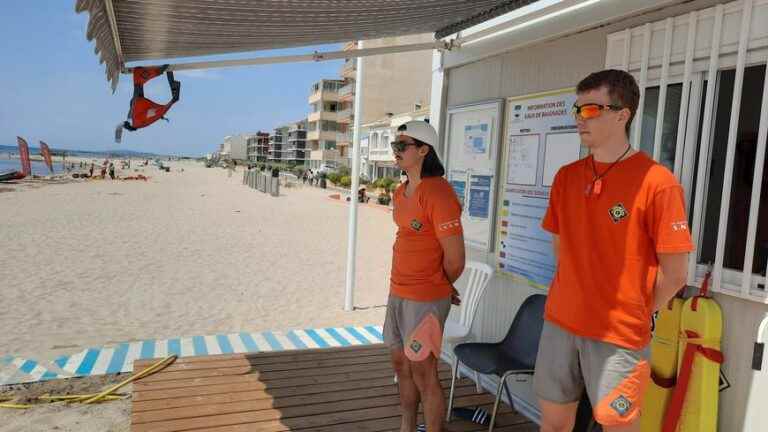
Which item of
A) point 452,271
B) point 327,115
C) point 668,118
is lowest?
point 452,271

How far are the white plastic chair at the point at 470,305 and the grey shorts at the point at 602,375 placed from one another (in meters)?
1.56

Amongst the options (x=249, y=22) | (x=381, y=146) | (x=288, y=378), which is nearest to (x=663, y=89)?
(x=249, y=22)

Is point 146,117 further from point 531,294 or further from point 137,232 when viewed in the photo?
point 137,232

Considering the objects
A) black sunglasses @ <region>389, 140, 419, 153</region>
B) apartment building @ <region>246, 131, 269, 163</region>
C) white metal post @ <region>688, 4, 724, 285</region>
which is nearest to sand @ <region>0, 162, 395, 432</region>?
black sunglasses @ <region>389, 140, 419, 153</region>

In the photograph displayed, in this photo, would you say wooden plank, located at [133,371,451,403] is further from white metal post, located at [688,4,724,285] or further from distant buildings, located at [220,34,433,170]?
distant buildings, located at [220,34,433,170]

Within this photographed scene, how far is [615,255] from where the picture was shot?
184cm

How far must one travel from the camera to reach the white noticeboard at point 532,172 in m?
3.16

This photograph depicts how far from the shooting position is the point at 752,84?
2242mm

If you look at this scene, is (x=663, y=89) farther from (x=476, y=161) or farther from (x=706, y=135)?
(x=476, y=161)

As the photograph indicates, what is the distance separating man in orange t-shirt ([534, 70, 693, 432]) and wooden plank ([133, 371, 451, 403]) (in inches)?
84.8

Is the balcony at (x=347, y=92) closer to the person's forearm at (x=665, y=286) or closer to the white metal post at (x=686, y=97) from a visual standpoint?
the white metal post at (x=686, y=97)

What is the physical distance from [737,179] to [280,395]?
2930mm

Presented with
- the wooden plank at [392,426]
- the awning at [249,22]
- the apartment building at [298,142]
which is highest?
the apartment building at [298,142]

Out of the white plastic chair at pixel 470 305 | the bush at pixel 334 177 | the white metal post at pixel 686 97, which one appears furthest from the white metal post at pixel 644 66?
the bush at pixel 334 177
